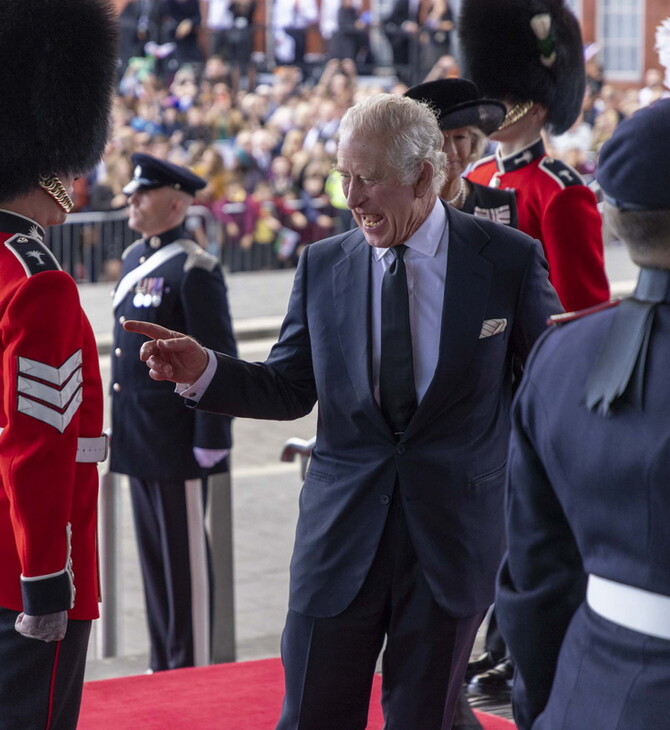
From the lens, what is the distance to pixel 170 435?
16.7 feet

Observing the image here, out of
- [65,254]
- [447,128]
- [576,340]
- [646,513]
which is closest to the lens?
[646,513]

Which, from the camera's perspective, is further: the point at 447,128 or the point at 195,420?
the point at 195,420

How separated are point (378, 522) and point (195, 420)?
7.12ft

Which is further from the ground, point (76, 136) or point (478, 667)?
point (76, 136)

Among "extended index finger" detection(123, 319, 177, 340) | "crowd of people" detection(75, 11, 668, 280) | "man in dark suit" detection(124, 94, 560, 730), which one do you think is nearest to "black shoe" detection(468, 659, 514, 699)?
"man in dark suit" detection(124, 94, 560, 730)

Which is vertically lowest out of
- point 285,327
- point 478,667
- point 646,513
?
point 478,667

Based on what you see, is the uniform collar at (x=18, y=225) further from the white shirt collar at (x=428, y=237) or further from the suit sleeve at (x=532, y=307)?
the suit sleeve at (x=532, y=307)

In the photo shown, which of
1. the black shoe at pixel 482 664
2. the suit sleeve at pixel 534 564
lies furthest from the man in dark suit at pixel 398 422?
the black shoe at pixel 482 664

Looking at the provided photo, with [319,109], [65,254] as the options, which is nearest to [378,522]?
[65,254]

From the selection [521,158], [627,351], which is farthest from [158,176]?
[627,351]

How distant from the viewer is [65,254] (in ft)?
45.3

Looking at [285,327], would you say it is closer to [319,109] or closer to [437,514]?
[437,514]

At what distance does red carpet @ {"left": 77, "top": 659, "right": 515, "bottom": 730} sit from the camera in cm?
411

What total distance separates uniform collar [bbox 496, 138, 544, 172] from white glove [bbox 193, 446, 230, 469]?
138 cm
